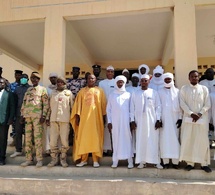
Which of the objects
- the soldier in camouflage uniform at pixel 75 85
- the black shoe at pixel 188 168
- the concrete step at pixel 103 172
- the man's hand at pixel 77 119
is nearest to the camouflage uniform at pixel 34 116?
the concrete step at pixel 103 172

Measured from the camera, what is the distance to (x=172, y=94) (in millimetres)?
4539

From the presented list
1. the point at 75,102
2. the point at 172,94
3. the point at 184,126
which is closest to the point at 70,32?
the point at 75,102

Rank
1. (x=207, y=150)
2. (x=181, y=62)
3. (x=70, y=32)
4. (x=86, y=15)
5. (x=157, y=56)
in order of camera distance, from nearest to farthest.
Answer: (x=207, y=150) < (x=181, y=62) < (x=86, y=15) < (x=70, y=32) < (x=157, y=56)

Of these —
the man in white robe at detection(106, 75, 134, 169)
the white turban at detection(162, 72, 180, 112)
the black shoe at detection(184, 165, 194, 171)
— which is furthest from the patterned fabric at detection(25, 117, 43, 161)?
the black shoe at detection(184, 165, 194, 171)

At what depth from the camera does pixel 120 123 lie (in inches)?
181

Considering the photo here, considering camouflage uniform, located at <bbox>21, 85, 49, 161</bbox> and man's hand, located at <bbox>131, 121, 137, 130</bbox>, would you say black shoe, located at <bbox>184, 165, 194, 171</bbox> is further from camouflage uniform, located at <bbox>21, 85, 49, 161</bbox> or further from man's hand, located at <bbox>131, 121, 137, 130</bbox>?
camouflage uniform, located at <bbox>21, 85, 49, 161</bbox>

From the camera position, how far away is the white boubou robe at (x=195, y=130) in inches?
165

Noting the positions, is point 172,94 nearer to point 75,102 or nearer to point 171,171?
point 171,171

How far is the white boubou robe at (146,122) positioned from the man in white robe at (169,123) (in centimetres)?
10

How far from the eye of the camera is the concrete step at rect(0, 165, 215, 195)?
153 inches

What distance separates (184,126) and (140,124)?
0.74m

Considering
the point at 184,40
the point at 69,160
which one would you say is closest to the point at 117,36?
the point at 184,40

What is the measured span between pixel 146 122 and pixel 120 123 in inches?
18.3

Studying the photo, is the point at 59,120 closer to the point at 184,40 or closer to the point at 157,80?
the point at 157,80
